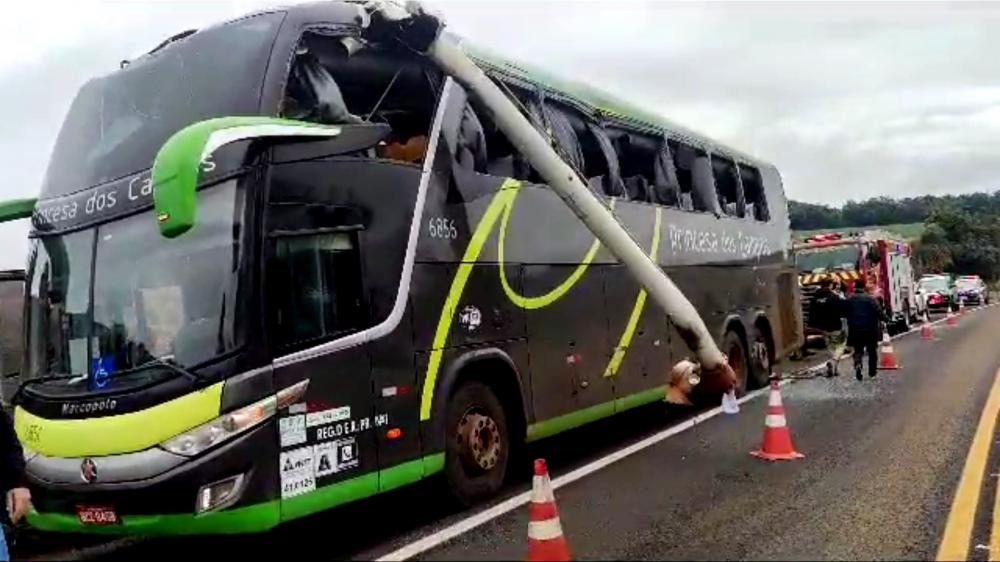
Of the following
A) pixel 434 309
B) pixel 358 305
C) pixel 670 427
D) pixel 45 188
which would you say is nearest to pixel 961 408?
pixel 670 427

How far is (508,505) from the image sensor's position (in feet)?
24.8

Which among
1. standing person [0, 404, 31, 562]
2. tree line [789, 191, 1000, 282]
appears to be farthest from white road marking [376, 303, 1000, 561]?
tree line [789, 191, 1000, 282]

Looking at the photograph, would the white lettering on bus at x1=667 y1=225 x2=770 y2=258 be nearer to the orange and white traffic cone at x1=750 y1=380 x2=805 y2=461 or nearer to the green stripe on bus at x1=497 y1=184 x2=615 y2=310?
the green stripe on bus at x1=497 y1=184 x2=615 y2=310

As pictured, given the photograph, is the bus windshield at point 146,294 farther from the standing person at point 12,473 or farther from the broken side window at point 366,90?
the standing person at point 12,473

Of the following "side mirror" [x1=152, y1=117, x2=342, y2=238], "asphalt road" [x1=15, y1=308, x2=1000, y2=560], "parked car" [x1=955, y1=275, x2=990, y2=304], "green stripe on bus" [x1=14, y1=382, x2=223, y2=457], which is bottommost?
"parked car" [x1=955, y1=275, x2=990, y2=304]

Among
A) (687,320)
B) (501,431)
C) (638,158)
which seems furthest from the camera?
(638,158)

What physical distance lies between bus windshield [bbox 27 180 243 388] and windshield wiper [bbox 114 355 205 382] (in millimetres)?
23

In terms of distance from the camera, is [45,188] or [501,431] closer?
[45,188]

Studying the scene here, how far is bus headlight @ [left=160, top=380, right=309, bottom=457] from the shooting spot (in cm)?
566

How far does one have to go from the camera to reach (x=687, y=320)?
9352 mm

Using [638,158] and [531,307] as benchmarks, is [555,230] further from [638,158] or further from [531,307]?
[638,158]

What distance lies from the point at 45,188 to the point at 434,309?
290 centimetres

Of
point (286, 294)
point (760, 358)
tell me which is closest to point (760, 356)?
point (760, 358)

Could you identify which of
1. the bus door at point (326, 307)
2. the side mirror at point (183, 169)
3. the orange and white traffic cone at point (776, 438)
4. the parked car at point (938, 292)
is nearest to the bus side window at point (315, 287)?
the bus door at point (326, 307)
